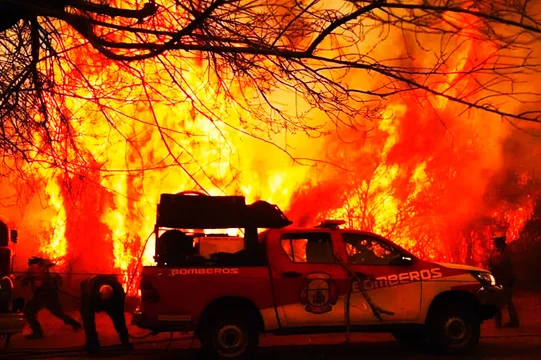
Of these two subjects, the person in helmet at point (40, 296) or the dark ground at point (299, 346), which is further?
the person in helmet at point (40, 296)

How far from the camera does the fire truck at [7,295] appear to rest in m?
7.59

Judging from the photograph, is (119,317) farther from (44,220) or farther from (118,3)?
(44,220)

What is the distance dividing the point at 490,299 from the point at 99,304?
546cm

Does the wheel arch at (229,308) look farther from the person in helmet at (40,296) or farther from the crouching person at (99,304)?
the person in helmet at (40,296)

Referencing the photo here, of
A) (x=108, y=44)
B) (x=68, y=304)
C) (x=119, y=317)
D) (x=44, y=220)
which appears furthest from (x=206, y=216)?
(x=44, y=220)

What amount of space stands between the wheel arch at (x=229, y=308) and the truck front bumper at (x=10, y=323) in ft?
7.47

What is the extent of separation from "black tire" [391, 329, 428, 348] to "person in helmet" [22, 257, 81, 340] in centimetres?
551

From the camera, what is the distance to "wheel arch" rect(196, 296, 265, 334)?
24.8 feet

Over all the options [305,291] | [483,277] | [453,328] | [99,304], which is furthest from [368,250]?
[99,304]

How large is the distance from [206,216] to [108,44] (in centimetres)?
446

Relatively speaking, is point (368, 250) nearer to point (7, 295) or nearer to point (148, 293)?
point (148, 293)

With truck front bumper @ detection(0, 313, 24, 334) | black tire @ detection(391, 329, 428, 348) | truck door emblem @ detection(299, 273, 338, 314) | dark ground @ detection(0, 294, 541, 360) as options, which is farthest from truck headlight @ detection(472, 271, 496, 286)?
truck front bumper @ detection(0, 313, 24, 334)

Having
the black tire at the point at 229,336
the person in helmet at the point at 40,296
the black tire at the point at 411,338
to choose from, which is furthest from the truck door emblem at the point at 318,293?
the person in helmet at the point at 40,296

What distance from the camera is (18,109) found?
6066 millimetres
